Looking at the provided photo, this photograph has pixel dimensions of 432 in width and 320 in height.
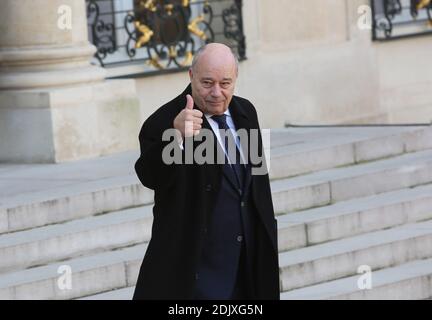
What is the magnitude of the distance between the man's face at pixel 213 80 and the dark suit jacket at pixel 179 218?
0.09 metres

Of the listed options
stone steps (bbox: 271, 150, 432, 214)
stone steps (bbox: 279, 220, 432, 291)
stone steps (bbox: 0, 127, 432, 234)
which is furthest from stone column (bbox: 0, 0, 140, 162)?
stone steps (bbox: 279, 220, 432, 291)

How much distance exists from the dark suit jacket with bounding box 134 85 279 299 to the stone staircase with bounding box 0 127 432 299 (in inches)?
93.8

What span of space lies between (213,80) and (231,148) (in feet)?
1.08

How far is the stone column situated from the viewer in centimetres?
1114

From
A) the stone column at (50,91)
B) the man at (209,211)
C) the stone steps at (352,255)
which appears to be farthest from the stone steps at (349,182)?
the man at (209,211)

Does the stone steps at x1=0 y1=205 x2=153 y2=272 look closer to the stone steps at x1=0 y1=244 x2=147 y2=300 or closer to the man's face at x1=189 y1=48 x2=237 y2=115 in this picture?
the stone steps at x1=0 y1=244 x2=147 y2=300

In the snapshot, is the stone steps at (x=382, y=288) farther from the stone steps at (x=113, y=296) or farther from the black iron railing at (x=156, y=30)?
the black iron railing at (x=156, y=30)

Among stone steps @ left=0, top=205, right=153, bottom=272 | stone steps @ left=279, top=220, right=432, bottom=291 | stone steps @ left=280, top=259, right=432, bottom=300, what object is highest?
stone steps @ left=0, top=205, right=153, bottom=272

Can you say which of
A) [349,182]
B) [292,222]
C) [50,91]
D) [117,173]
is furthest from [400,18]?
[292,222]

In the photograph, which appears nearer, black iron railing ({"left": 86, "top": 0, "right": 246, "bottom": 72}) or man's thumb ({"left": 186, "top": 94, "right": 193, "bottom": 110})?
man's thumb ({"left": 186, "top": 94, "right": 193, "bottom": 110})

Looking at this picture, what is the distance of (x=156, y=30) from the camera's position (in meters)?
13.0

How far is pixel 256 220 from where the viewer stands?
6.29 metres

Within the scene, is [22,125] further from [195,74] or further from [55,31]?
[195,74]
